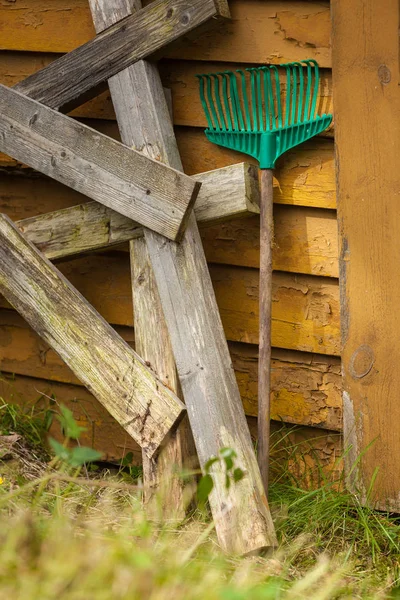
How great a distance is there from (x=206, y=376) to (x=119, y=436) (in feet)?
2.66

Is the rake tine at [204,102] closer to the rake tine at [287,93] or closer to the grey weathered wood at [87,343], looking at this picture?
the rake tine at [287,93]

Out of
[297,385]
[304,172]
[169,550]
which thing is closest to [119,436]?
[297,385]

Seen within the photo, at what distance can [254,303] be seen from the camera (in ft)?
9.27

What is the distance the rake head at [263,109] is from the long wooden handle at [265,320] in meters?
0.11

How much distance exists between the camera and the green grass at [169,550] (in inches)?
60.6

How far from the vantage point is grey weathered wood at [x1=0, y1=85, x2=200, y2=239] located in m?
2.50

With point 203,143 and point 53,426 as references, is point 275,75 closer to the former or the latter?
point 203,143

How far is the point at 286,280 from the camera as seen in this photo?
2.76m

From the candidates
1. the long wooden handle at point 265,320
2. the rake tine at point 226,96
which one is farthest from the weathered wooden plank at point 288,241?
the rake tine at point 226,96

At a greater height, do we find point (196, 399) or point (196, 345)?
point (196, 345)

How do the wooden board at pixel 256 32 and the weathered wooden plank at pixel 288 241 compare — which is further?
the weathered wooden plank at pixel 288 241

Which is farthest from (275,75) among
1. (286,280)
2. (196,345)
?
(196,345)

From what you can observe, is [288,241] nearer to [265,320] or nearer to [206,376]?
[265,320]

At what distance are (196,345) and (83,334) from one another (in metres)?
0.42
